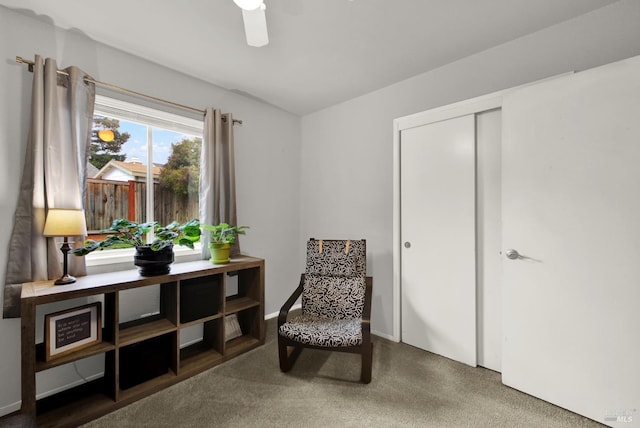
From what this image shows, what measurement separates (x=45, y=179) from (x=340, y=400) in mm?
2348

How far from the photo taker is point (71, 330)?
170 centimetres

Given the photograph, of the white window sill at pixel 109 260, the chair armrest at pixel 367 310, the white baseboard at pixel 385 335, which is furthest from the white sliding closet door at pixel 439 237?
the white window sill at pixel 109 260

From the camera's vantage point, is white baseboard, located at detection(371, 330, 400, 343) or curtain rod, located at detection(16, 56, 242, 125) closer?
curtain rod, located at detection(16, 56, 242, 125)

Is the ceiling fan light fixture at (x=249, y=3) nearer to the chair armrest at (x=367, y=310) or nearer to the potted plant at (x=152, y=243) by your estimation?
the potted plant at (x=152, y=243)

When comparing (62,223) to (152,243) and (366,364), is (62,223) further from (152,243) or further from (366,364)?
(366,364)

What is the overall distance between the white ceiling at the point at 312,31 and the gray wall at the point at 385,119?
112 mm

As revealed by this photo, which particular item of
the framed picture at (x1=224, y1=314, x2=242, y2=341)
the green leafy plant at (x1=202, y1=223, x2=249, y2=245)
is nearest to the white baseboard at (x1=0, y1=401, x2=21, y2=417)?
the framed picture at (x1=224, y1=314, x2=242, y2=341)

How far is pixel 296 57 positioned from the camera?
225cm

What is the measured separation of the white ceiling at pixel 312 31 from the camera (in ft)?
5.58

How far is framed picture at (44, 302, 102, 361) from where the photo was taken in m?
1.61

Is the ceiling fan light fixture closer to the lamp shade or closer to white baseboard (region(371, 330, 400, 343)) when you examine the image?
the lamp shade

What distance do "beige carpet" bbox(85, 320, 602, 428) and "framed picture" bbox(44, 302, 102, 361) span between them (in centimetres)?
46

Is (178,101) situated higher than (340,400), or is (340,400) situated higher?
(178,101)

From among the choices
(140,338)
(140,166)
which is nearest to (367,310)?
(140,338)
